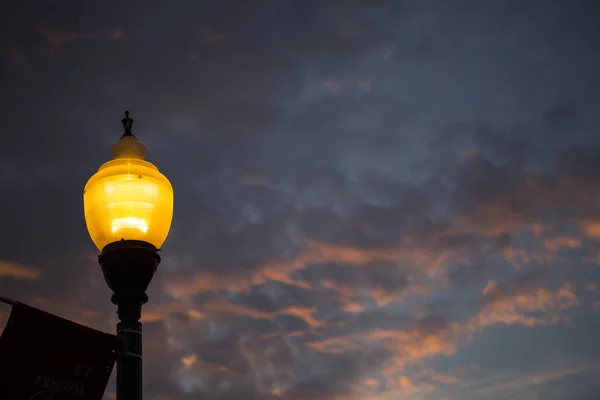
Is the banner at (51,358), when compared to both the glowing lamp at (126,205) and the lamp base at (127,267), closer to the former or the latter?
the lamp base at (127,267)

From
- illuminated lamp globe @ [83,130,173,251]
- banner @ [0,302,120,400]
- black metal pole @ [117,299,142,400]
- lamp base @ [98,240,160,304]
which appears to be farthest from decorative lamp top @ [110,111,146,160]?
banner @ [0,302,120,400]

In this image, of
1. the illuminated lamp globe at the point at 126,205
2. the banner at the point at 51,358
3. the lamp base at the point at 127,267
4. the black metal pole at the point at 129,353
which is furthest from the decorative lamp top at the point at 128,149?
the banner at the point at 51,358

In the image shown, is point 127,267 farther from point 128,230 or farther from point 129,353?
point 129,353

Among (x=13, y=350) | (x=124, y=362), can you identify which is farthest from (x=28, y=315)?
(x=124, y=362)

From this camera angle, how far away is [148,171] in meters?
7.10

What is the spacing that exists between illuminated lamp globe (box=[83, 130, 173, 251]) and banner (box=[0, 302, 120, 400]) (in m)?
0.97

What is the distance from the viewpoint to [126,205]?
267 inches

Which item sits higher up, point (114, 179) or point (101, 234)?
point (114, 179)

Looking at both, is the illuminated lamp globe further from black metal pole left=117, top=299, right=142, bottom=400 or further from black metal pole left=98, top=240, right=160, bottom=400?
black metal pole left=117, top=299, right=142, bottom=400

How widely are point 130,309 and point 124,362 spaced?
486mm

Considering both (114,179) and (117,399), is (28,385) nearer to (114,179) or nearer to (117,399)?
(117,399)

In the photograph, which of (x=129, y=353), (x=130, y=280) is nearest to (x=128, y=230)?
(x=130, y=280)

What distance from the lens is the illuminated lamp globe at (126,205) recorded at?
6.78 metres

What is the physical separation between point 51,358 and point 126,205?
1526 millimetres
